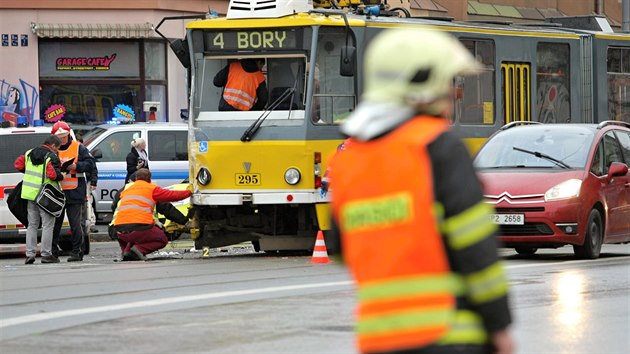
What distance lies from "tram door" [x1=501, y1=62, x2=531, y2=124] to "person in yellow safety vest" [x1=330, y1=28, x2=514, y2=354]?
680 inches

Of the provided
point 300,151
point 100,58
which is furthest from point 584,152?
point 100,58

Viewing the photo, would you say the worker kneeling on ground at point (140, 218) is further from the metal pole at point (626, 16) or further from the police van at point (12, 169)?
the metal pole at point (626, 16)

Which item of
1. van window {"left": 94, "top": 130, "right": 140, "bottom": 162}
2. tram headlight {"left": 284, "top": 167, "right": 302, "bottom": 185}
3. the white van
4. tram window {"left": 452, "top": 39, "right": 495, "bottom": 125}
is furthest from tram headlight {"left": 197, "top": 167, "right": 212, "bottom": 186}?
van window {"left": 94, "top": 130, "right": 140, "bottom": 162}

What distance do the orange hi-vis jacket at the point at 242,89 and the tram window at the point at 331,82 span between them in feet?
2.34

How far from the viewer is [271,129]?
17.8 m

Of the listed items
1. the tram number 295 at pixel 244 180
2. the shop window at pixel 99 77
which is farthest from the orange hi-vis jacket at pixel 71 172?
the shop window at pixel 99 77

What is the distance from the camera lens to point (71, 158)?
61.8 feet

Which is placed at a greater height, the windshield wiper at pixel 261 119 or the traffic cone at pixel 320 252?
the windshield wiper at pixel 261 119

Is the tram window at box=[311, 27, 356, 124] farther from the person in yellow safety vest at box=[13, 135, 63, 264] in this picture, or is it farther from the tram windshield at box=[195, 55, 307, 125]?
the person in yellow safety vest at box=[13, 135, 63, 264]

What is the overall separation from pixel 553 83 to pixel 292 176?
253 inches

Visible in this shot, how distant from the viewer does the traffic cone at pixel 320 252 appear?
1670 centimetres

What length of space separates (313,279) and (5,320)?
3913mm

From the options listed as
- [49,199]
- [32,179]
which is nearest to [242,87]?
[49,199]

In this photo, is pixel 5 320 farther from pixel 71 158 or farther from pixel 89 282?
pixel 71 158
